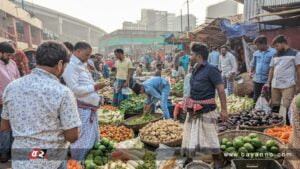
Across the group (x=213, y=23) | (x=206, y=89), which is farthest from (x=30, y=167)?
(x=213, y=23)

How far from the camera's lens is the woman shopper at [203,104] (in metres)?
3.63

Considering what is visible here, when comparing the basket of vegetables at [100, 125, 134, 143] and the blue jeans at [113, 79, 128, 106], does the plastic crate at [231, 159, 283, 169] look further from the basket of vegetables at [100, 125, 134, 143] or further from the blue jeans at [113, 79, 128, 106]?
the blue jeans at [113, 79, 128, 106]

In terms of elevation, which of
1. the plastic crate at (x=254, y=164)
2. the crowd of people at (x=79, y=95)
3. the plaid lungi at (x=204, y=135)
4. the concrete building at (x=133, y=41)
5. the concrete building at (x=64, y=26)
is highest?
the concrete building at (x=64, y=26)

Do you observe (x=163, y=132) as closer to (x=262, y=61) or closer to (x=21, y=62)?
(x=262, y=61)

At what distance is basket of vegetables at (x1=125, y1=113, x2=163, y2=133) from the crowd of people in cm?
20

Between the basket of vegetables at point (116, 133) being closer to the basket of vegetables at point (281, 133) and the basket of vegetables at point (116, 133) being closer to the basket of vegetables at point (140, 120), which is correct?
the basket of vegetables at point (140, 120)

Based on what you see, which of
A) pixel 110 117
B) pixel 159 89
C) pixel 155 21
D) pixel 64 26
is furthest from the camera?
pixel 64 26

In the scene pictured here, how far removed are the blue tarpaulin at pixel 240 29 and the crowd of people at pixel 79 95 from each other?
1593 mm

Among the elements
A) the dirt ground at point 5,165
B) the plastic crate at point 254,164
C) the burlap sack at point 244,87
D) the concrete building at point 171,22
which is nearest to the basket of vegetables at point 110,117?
the dirt ground at point 5,165

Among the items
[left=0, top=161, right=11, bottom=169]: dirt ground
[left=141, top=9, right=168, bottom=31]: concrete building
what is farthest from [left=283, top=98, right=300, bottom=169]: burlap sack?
[left=141, top=9, right=168, bottom=31]: concrete building

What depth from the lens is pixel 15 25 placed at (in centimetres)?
2152

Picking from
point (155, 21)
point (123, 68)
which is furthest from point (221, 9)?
point (123, 68)

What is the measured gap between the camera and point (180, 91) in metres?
9.91

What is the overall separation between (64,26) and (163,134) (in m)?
54.1
